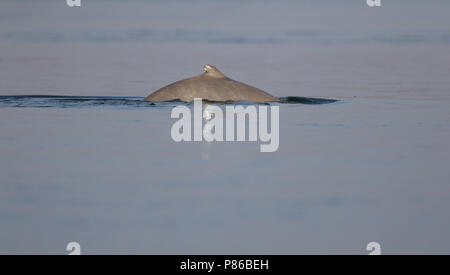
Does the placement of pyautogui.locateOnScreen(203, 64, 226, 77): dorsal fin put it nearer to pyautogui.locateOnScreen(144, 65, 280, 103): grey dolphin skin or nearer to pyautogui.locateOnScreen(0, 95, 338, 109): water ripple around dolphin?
pyautogui.locateOnScreen(144, 65, 280, 103): grey dolphin skin

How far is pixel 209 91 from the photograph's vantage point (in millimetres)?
26109

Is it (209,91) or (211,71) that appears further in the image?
(211,71)

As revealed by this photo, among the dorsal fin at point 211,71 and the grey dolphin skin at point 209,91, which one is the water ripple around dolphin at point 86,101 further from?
the dorsal fin at point 211,71

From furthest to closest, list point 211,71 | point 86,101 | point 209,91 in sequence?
point 86,101
point 211,71
point 209,91

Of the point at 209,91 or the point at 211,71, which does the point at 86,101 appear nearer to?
the point at 209,91

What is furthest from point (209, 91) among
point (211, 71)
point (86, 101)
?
point (86, 101)

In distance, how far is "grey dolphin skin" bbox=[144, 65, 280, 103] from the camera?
26094 millimetres

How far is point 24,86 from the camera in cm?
3058

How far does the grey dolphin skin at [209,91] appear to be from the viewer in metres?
26.1

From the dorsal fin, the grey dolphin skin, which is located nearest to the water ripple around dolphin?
the grey dolphin skin

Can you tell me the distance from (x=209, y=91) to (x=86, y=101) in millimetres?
2966

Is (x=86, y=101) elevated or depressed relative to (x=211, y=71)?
depressed

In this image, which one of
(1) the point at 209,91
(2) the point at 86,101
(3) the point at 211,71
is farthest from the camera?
(2) the point at 86,101

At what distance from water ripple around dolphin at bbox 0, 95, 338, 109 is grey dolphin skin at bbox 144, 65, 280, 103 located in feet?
0.78
